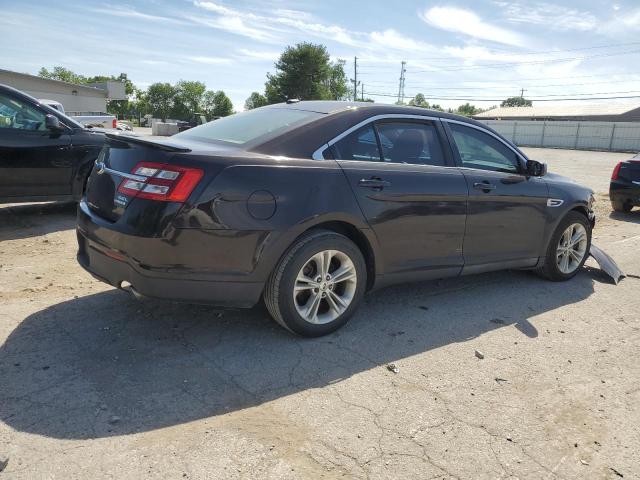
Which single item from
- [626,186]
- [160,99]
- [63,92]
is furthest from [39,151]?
[160,99]

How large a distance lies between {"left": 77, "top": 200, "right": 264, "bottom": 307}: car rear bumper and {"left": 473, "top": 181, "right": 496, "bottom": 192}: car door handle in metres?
2.17

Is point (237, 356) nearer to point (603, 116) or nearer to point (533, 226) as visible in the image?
point (533, 226)

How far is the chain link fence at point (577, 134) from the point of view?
43.6 m

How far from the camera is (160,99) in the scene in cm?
12519

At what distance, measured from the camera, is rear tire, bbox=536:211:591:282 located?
17.7 feet

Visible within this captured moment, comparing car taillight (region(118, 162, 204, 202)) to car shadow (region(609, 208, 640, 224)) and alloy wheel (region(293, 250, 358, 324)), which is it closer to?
alloy wheel (region(293, 250, 358, 324))

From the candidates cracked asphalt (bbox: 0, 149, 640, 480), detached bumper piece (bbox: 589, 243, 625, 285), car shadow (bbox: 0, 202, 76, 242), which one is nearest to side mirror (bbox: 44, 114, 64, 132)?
car shadow (bbox: 0, 202, 76, 242)

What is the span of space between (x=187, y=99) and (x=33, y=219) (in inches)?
5026

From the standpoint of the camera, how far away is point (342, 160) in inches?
146

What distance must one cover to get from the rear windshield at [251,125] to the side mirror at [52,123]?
342cm

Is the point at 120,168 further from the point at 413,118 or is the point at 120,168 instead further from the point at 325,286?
the point at 413,118

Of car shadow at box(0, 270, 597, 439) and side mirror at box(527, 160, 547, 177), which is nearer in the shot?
car shadow at box(0, 270, 597, 439)

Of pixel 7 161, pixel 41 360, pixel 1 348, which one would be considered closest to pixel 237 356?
pixel 41 360

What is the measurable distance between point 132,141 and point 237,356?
156 cm
